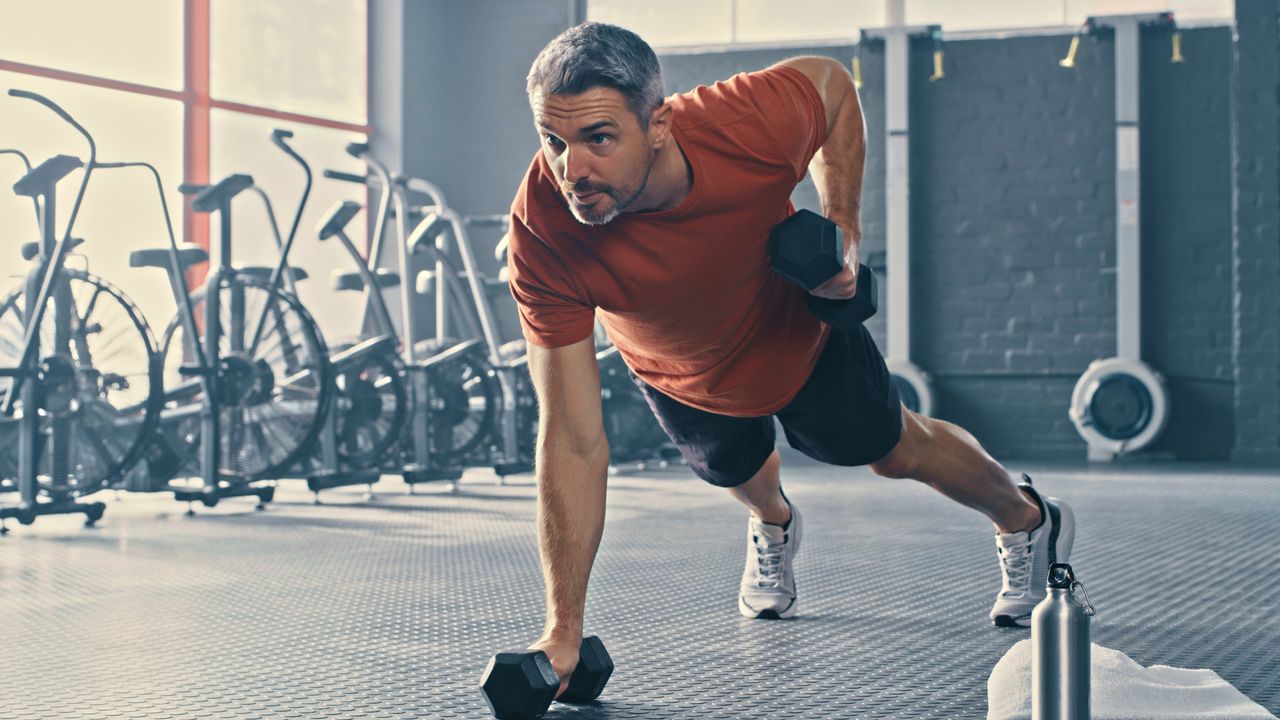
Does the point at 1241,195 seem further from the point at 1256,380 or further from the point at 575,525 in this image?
the point at 575,525

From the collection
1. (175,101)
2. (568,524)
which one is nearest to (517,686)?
(568,524)

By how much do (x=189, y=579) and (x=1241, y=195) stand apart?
5543mm

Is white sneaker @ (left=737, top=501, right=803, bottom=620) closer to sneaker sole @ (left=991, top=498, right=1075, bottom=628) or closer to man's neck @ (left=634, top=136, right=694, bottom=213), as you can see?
sneaker sole @ (left=991, top=498, right=1075, bottom=628)

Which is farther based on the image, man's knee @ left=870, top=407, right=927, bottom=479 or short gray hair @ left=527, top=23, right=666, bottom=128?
man's knee @ left=870, top=407, right=927, bottom=479

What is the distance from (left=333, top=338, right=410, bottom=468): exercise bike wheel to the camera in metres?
4.67

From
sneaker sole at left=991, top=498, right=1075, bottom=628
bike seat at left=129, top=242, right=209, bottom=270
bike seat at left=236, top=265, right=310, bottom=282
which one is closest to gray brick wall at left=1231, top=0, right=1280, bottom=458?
bike seat at left=236, top=265, right=310, bottom=282

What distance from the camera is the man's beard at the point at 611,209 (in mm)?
1352

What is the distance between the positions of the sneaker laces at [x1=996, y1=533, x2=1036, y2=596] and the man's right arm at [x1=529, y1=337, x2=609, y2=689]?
77 centimetres

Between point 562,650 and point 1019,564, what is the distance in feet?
2.78

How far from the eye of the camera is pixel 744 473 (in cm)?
186

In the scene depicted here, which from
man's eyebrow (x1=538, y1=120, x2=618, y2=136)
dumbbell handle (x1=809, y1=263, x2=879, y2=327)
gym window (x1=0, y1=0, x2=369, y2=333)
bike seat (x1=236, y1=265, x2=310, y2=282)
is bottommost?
dumbbell handle (x1=809, y1=263, x2=879, y2=327)

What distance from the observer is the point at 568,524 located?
5.05 ft

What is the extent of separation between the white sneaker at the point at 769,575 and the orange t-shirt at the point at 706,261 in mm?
431

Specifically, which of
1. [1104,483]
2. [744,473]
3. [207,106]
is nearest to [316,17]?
[207,106]
